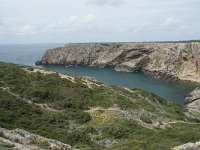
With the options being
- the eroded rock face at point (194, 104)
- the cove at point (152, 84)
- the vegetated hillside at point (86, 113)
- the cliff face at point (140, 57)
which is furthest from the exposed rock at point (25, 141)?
the cliff face at point (140, 57)

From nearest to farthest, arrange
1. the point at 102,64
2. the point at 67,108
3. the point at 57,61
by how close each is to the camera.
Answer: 1. the point at 67,108
2. the point at 102,64
3. the point at 57,61

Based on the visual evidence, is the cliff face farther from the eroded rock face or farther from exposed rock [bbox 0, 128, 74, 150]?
exposed rock [bbox 0, 128, 74, 150]

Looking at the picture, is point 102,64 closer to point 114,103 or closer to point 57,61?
point 57,61

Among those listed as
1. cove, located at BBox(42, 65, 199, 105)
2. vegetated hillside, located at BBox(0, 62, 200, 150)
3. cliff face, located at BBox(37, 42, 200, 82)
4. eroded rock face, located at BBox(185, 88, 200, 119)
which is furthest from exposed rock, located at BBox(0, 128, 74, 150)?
cliff face, located at BBox(37, 42, 200, 82)

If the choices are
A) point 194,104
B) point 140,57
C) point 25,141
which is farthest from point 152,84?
point 25,141

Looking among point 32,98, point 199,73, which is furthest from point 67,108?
point 199,73
